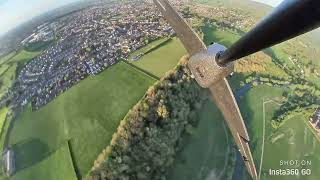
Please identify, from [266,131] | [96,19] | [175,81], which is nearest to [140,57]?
[175,81]

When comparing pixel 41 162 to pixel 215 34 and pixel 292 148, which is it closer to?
pixel 215 34

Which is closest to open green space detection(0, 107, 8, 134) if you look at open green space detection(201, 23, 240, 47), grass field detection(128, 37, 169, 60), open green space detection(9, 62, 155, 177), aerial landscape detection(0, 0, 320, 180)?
aerial landscape detection(0, 0, 320, 180)

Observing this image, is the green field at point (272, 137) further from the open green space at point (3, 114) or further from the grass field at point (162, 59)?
the open green space at point (3, 114)

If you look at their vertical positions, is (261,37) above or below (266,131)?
above

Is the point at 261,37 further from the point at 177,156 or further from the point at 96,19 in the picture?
the point at 96,19

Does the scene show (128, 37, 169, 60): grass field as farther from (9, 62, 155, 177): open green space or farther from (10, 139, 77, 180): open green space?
(10, 139, 77, 180): open green space

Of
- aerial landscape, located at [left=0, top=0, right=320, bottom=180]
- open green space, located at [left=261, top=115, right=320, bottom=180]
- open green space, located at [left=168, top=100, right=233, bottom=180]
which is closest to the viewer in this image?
aerial landscape, located at [left=0, top=0, right=320, bottom=180]

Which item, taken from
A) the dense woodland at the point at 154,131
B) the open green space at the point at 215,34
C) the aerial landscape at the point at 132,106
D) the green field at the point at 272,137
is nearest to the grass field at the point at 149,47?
the aerial landscape at the point at 132,106
